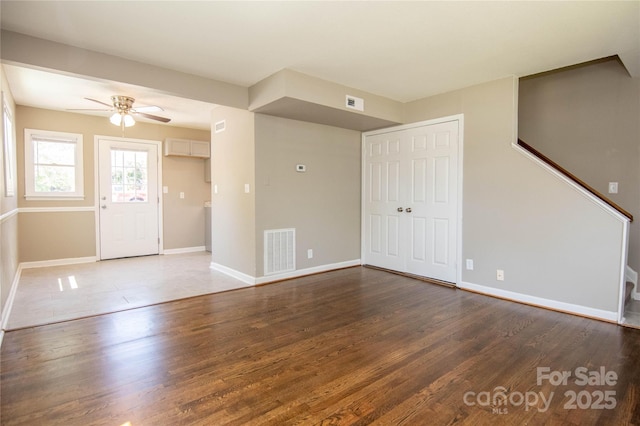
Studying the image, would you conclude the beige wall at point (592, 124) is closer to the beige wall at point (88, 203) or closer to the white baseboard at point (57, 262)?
the beige wall at point (88, 203)

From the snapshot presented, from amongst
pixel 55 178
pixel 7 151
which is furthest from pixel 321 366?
pixel 55 178

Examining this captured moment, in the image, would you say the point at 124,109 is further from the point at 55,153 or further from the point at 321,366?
the point at 321,366

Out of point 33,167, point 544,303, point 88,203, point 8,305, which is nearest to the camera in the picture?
point 8,305

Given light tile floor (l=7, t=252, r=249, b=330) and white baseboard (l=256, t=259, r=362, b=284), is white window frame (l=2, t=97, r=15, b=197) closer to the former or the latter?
light tile floor (l=7, t=252, r=249, b=330)

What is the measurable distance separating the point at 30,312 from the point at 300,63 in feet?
11.7

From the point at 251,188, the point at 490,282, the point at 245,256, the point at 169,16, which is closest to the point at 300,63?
the point at 169,16

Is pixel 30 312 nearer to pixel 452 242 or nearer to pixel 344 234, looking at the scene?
pixel 344 234

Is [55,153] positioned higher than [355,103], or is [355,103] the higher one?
[355,103]

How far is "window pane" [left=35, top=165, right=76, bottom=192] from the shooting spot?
17.4 feet

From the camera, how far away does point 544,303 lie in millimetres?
3465

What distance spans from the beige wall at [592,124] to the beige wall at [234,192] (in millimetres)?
3665

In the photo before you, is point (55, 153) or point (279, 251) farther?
point (55, 153)

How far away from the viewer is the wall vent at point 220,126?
15.7 ft

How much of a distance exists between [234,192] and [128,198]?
272cm
